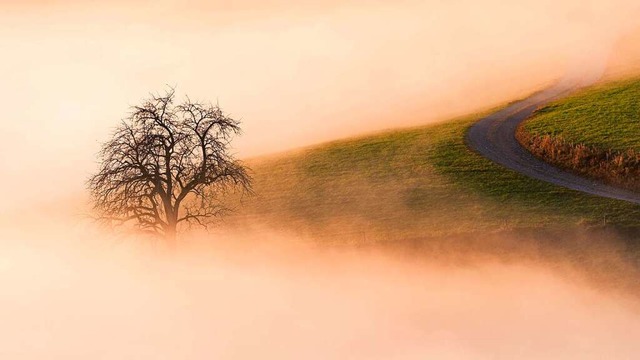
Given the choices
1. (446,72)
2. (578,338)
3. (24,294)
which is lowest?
(578,338)

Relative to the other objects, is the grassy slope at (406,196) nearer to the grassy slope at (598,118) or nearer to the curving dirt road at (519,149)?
the curving dirt road at (519,149)

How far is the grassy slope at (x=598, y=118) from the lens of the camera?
82188mm

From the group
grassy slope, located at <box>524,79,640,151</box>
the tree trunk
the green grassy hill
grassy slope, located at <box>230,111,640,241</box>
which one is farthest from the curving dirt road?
the tree trunk

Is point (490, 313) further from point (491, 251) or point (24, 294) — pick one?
point (24, 294)

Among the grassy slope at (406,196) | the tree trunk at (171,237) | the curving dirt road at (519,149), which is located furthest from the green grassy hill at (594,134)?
the tree trunk at (171,237)

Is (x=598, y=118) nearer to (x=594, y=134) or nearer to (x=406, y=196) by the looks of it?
(x=594, y=134)

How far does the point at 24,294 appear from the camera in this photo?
228ft

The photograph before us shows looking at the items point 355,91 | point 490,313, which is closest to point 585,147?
point 490,313

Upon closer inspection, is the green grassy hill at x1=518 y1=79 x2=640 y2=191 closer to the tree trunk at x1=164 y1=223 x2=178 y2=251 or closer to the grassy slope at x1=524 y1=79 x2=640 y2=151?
the grassy slope at x1=524 y1=79 x2=640 y2=151

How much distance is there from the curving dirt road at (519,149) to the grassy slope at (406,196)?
4.61ft

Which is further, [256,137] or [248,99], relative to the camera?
[248,99]

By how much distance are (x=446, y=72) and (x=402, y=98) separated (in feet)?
52.3

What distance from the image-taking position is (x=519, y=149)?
8350cm

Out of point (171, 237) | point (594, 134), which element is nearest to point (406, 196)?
point (171, 237)
